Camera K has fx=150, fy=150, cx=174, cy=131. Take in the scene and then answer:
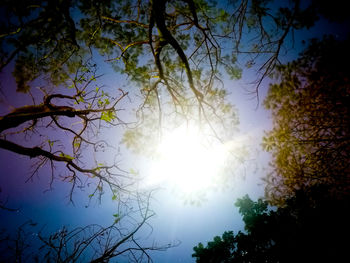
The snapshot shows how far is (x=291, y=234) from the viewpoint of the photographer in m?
7.23

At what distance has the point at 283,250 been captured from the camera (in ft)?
23.1

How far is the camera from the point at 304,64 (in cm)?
482

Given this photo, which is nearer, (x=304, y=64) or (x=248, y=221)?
(x=304, y=64)

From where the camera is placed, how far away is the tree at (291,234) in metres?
6.30

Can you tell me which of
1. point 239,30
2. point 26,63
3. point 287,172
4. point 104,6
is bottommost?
point 287,172

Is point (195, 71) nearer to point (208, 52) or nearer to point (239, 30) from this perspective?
point (208, 52)

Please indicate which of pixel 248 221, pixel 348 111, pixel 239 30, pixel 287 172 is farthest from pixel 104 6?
pixel 248 221

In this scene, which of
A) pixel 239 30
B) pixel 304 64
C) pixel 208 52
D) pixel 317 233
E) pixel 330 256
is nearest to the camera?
pixel 239 30

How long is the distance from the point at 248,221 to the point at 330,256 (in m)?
3.30

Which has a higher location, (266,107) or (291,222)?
(266,107)

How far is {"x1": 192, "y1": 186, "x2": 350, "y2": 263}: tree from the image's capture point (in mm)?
6297

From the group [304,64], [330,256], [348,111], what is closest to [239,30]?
[304,64]

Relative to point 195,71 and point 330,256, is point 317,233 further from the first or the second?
point 195,71

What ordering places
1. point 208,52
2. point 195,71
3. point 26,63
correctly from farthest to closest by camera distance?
point 195,71 < point 208,52 < point 26,63
